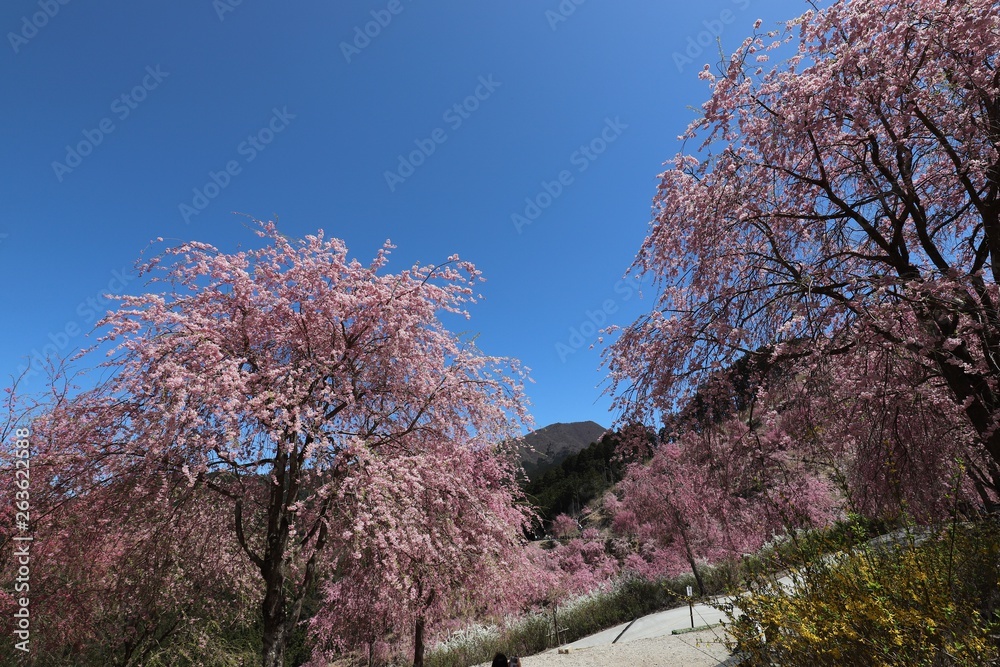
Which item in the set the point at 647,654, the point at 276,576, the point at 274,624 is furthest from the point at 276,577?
the point at 647,654

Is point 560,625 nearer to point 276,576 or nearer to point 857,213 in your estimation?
point 276,576

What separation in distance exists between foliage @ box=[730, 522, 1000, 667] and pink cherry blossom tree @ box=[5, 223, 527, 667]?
3.76 metres

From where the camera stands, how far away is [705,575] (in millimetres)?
17766

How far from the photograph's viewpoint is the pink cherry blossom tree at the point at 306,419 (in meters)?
5.34

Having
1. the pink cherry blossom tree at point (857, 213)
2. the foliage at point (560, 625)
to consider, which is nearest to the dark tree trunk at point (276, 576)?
the pink cherry blossom tree at point (857, 213)

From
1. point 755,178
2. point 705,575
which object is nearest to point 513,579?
point 755,178

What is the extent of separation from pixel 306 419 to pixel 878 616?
5817mm

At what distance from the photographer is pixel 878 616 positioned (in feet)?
9.50

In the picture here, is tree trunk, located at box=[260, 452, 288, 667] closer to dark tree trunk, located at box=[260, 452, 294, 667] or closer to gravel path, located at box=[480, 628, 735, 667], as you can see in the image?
dark tree trunk, located at box=[260, 452, 294, 667]

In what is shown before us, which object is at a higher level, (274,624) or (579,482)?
(579,482)

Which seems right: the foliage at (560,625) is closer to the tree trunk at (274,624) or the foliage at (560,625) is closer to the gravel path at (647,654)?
the gravel path at (647,654)

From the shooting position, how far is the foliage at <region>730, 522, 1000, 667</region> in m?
2.79

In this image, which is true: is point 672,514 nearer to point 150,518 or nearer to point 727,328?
point 727,328

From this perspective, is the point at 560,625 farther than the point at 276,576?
Yes
